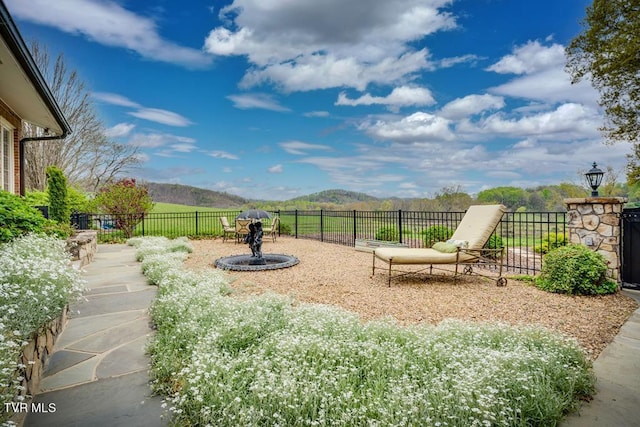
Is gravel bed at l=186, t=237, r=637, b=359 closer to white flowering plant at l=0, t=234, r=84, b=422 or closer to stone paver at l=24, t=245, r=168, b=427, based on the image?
stone paver at l=24, t=245, r=168, b=427

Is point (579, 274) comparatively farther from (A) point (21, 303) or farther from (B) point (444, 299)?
(A) point (21, 303)

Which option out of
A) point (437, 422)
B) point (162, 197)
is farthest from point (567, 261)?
point (162, 197)

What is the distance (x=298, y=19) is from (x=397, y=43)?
370 cm

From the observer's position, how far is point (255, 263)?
7684mm

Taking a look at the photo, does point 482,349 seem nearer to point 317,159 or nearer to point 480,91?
point 480,91

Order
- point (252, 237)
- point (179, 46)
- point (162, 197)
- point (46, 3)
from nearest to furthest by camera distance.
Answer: point (46, 3) < point (252, 237) < point (179, 46) < point (162, 197)

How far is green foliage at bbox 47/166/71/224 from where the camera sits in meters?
9.52

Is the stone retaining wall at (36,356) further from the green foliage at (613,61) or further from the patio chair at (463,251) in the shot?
the green foliage at (613,61)

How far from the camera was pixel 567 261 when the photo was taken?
17.1 feet

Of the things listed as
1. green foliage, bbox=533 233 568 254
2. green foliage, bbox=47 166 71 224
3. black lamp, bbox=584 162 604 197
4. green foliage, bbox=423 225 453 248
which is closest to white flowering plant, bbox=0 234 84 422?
green foliage, bbox=47 166 71 224

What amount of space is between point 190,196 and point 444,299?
25.3 meters

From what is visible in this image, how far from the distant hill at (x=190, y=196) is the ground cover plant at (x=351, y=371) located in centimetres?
2270

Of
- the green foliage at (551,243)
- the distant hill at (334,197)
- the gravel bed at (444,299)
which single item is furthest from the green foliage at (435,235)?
the distant hill at (334,197)

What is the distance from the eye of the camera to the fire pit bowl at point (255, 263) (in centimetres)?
695
